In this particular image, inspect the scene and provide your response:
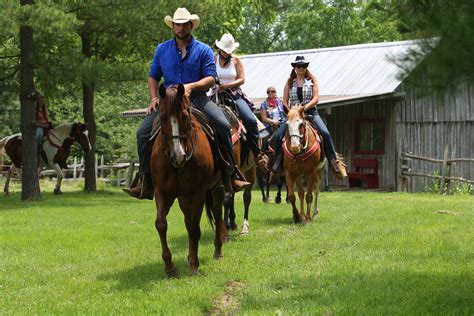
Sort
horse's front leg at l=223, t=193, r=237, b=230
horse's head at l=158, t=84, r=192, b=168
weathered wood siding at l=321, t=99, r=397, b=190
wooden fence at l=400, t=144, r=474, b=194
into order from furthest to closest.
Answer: weathered wood siding at l=321, t=99, r=397, b=190
wooden fence at l=400, t=144, r=474, b=194
horse's front leg at l=223, t=193, r=237, b=230
horse's head at l=158, t=84, r=192, b=168

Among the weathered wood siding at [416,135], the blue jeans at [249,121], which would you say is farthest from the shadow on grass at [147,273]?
the weathered wood siding at [416,135]

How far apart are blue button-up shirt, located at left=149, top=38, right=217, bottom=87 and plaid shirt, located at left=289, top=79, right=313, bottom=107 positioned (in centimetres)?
475

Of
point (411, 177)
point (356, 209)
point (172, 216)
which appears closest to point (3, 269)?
point (172, 216)

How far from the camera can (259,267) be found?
8.94 m

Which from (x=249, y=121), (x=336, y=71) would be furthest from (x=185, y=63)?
(x=336, y=71)

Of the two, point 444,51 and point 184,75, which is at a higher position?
point 184,75

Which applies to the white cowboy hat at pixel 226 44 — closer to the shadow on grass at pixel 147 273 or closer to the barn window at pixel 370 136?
the shadow on grass at pixel 147 273

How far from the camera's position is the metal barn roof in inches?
1206

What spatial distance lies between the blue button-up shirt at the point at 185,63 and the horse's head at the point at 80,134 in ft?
47.4

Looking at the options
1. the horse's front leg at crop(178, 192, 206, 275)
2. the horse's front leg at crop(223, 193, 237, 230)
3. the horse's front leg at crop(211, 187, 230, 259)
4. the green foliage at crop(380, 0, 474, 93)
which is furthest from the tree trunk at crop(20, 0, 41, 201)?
the green foliage at crop(380, 0, 474, 93)

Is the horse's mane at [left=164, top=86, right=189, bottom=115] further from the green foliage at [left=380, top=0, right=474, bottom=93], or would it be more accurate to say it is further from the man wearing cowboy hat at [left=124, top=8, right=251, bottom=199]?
→ the green foliage at [left=380, top=0, right=474, bottom=93]

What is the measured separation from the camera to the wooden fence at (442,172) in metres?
25.7

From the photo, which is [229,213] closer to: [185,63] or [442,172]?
[185,63]

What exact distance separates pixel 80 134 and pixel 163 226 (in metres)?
15.4
